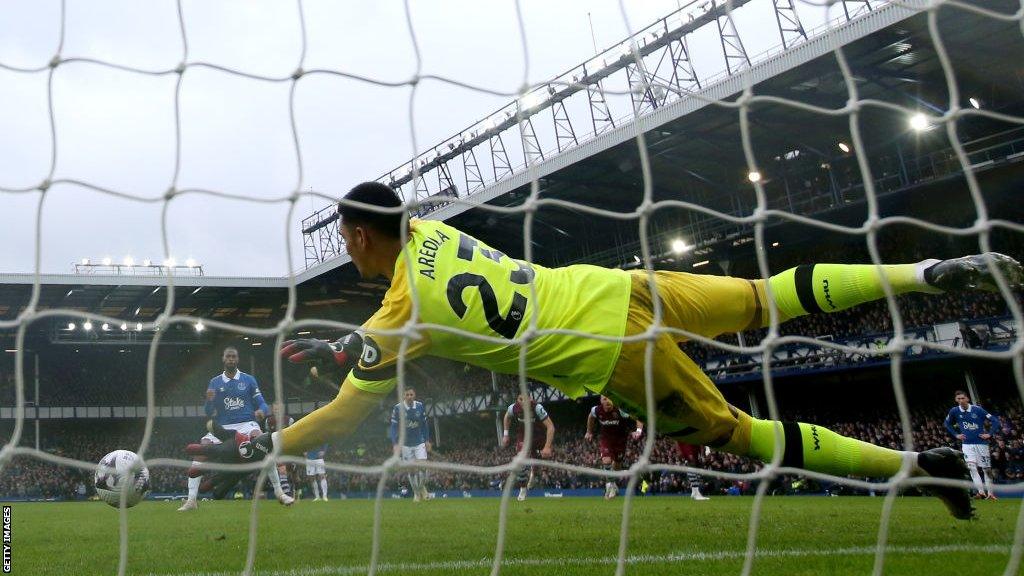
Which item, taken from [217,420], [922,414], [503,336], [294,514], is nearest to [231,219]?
[503,336]

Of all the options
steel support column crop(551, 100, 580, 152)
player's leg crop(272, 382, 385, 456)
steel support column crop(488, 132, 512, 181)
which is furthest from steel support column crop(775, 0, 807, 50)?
player's leg crop(272, 382, 385, 456)

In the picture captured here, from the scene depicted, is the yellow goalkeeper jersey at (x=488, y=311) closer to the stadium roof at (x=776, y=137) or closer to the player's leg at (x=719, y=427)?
the player's leg at (x=719, y=427)

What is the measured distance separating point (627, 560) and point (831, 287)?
1.71m

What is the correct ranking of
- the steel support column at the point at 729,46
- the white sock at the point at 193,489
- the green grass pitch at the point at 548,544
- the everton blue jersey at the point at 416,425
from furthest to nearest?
the steel support column at the point at 729,46, the everton blue jersey at the point at 416,425, the white sock at the point at 193,489, the green grass pitch at the point at 548,544

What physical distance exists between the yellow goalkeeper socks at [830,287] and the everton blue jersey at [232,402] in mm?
7384

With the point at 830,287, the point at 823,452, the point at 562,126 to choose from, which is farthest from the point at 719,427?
the point at 562,126

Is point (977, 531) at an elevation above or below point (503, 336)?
below

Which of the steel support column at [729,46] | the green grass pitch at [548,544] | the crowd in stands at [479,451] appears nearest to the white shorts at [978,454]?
the crowd in stands at [479,451]

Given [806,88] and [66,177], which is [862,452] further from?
[806,88]

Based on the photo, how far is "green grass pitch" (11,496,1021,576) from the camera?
3740 millimetres

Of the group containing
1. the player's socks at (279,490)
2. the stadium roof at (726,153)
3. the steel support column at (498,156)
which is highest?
→ the steel support column at (498,156)

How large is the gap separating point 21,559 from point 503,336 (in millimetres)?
3835

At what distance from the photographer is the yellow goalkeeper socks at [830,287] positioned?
10.5ft

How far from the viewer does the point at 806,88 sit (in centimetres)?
1764
